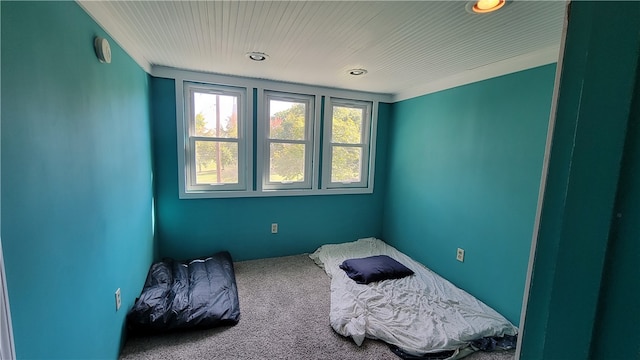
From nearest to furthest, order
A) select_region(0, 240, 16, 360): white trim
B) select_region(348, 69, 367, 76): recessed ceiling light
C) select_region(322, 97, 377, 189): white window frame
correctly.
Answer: select_region(0, 240, 16, 360): white trim → select_region(348, 69, 367, 76): recessed ceiling light → select_region(322, 97, 377, 189): white window frame

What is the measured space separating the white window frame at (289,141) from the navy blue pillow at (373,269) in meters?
1.05

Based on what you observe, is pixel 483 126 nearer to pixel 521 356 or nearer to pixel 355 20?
pixel 355 20

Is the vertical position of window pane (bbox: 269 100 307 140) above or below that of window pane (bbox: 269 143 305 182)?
above

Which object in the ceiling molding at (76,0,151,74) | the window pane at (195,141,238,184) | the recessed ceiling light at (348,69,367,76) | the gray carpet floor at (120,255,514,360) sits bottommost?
the gray carpet floor at (120,255,514,360)

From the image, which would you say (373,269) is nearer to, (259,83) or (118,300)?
(118,300)

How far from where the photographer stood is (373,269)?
2715 mm

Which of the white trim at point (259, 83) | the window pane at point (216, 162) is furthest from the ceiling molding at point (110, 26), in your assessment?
the window pane at point (216, 162)

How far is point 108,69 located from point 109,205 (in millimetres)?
775

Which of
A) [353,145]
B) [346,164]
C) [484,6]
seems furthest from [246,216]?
[484,6]

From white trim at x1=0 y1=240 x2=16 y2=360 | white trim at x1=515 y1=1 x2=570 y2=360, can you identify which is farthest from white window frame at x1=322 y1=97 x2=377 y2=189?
white trim at x1=515 y1=1 x2=570 y2=360

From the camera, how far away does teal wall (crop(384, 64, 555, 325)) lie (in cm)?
199

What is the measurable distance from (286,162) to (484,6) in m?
2.32

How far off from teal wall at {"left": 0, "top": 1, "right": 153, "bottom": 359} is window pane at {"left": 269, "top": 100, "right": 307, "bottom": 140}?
1.50 metres

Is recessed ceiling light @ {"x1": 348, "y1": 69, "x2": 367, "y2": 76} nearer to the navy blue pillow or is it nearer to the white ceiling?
the white ceiling
